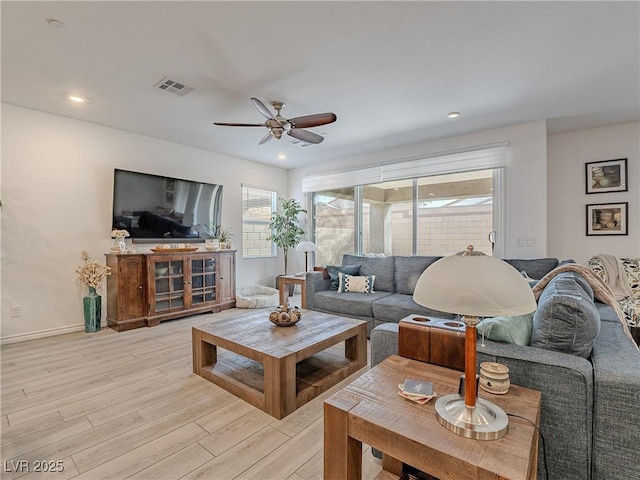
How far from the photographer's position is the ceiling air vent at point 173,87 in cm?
278

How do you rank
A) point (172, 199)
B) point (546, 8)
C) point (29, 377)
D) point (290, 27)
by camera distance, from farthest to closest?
point (172, 199) < point (29, 377) < point (290, 27) < point (546, 8)

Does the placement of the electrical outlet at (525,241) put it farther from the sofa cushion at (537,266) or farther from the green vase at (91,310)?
the green vase at (91,310)

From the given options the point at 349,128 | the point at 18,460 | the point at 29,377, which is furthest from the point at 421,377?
the point at 349,128

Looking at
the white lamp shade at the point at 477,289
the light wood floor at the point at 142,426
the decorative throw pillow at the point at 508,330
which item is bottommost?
the light wood floor at the point at 142,426

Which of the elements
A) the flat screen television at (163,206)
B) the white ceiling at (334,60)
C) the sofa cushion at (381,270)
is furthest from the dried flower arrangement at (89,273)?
the sofa cushion at (381,270)

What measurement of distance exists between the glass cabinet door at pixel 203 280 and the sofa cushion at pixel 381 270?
2267 mm

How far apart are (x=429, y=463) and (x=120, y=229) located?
4364 mm

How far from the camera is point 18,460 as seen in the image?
1.57m

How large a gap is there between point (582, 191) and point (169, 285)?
5716 millimetres

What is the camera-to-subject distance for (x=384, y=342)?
166cm

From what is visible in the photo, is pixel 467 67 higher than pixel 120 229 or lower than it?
higher

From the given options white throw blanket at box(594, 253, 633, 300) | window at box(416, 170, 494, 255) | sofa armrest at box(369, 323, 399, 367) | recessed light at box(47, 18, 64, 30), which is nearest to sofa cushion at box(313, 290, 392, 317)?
window at box(416, 170, 494, 255)

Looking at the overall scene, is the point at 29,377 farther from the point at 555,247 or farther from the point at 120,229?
the point at 555,247

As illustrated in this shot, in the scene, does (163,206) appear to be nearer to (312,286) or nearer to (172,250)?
(172,250)
